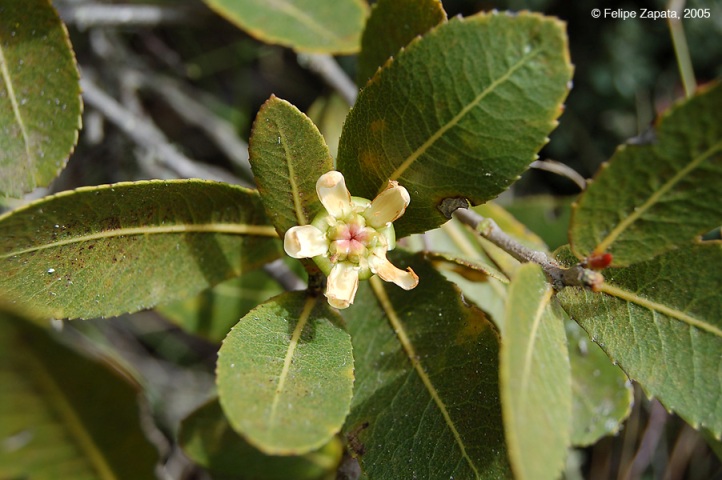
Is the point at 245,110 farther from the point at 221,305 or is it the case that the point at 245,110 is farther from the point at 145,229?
the point at 145,229

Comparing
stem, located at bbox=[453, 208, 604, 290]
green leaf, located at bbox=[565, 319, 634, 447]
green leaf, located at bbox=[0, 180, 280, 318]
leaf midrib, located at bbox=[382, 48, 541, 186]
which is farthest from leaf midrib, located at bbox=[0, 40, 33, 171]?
green leaf, located at bbox=[565, 319, 634, 447]

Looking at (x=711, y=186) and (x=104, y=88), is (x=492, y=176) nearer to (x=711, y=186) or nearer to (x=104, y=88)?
(x=711, y=186)

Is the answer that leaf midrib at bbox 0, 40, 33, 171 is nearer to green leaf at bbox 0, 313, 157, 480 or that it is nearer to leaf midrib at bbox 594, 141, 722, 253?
green leaf at bbox 0, 313, 157, 480

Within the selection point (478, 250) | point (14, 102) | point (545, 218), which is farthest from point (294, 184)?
point (545, 218)

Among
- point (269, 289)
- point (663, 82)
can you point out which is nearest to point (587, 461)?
point (269, 289)

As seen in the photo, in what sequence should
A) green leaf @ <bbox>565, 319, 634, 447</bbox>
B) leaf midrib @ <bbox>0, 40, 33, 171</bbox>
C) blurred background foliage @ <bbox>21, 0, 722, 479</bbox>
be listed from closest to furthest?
1. leaf midrib @ <bbox>0, 40, 33, 171</bbox>
2. green leaf @ <bbox>565, 319, 634, 447</bbox>
3. blurred background foliage @ <bbox>21, 0, 722, 479</bbox>

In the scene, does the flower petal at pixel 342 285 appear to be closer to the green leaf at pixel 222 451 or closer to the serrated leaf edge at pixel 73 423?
the serrated leaf edge at pixel 73 423

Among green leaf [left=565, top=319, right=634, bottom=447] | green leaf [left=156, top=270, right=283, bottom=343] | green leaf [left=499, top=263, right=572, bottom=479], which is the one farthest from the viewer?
green leaf [left=156, top=270, right=283, bottom=343]
